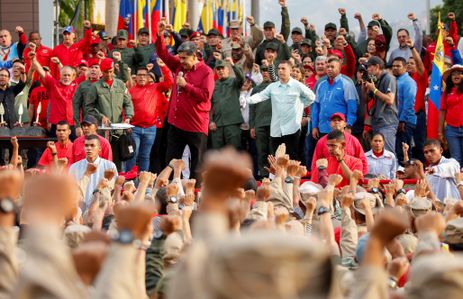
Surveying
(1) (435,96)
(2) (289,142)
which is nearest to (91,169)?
(2) (289,142)

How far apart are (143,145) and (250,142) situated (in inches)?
60.4

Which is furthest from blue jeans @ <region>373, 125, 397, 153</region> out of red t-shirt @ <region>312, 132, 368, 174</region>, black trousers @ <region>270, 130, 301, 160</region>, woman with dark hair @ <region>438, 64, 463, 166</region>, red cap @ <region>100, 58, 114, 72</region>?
red cap @ <region>100, 58, 114, 72</region>

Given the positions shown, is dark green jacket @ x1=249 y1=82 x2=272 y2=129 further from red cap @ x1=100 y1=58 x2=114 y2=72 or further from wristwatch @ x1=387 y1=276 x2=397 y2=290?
wristwatch @ x1=387 y1=276 x2=397 y2=290

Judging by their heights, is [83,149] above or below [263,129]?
above

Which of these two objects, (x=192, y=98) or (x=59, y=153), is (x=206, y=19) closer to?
(x=192, y=98)

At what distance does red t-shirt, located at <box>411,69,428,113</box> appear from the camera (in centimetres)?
1816

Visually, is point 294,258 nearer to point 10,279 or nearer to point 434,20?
point 10,279

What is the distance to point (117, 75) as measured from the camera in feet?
61.3

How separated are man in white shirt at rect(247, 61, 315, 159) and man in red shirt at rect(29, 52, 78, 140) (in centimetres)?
235

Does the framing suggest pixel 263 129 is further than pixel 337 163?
Yes

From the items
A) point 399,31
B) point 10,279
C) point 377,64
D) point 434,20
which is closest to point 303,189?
point 377,64

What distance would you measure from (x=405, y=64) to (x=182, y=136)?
3712mm

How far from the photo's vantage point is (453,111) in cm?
1636

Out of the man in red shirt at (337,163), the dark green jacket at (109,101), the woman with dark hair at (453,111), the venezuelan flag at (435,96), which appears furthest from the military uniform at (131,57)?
the man in red shirt at (337,163)
